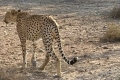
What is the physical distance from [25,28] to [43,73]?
110 centimetres

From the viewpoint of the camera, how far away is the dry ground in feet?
24.3

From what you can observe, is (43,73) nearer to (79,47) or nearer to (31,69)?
(31,69)

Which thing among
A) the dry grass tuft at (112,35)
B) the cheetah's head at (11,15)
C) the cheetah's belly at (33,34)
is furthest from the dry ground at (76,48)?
the cheetah's head at (11,15)

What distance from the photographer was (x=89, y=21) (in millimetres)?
12992

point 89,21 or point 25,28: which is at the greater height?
point 25,28

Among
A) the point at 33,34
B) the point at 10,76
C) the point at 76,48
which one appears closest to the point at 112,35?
the point at 76,48

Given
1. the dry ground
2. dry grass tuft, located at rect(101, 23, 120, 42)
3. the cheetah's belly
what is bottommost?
the dry ground

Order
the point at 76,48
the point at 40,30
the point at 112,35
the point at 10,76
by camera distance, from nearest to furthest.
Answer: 1. the point at 10,76
2. the point at 40,30
3. the point at 76,48
4. the point at 112,35

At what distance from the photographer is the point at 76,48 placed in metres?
9.40

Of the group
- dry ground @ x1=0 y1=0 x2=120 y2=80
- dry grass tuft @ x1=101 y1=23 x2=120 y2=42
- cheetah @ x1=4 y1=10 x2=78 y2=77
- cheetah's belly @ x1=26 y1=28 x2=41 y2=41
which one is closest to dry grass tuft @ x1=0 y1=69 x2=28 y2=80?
dry ground @ x1=0 y1=0 x2=120 y2=80

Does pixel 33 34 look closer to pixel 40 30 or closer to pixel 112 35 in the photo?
pixel 40 30

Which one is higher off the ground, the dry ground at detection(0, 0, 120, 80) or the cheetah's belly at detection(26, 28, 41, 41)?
the cheetah's belly at detection(26, 28, 41, 41)

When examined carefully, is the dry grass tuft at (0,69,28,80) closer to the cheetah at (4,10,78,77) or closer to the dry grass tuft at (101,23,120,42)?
the cheetah at (4,10,78,77)

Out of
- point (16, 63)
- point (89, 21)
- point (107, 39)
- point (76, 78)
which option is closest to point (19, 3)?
point (89, 21)
